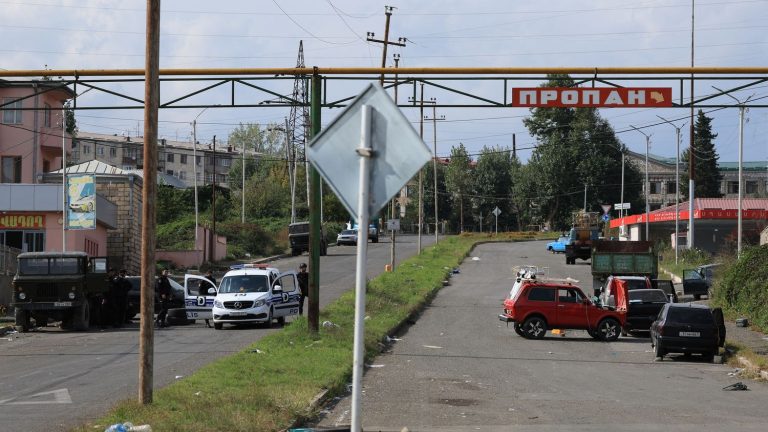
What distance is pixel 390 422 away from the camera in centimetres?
1335

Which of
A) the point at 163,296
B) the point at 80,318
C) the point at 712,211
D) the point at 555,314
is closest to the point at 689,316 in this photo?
the point at 555,314

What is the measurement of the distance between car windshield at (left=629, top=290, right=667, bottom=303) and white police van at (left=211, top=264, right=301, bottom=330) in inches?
414

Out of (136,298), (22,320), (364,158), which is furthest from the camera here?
(136,298)

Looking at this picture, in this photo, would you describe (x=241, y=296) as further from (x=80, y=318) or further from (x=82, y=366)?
(x=82, y=366)

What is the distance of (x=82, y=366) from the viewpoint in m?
19.9

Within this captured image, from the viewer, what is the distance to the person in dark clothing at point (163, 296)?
104ft

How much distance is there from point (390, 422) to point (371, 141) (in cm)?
754

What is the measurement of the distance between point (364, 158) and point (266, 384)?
9235 mm

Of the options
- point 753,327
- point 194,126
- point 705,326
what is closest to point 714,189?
point 194,126

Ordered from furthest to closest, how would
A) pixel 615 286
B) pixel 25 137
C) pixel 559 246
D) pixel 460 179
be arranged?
pixel 460 179
pixel 559 246
pixel 25 137
pixel 615 286

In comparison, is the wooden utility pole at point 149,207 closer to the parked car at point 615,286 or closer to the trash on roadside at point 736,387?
the trash on roadside at point 736,387

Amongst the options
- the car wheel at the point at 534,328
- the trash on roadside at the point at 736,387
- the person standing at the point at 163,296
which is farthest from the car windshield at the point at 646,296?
the person standing at the point at 163,296

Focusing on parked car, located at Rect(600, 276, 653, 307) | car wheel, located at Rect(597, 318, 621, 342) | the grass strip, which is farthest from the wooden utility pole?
→ parked car, located at Rect(600, 276, 653, 307)

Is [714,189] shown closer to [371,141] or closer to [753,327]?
[753,327]
